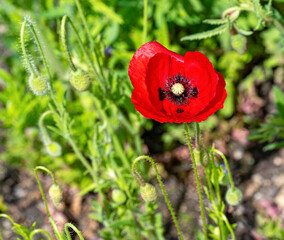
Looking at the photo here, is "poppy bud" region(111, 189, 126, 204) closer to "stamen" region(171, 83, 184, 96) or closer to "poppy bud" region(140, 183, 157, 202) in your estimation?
"poppy bud" region(140, 183, 157, 202)

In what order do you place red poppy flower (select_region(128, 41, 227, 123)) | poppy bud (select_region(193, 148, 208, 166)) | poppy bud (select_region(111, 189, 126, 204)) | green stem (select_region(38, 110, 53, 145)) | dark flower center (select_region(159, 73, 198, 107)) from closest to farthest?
red poppy flower (select_region(128, 41, 227, 123)) < poppy bud (select_region(193, 148, 208, 166)) < dark flower center (select_region(159, 73, 198, 107)) < green stem (select_region(38, 110, 53, 145)) < poppy bud (select_region(111, 189, 126, 204))

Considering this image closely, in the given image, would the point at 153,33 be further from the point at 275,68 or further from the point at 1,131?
the point at 1,131

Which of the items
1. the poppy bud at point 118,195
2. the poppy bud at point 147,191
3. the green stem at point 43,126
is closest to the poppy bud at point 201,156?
the poppy bud at point 147,191

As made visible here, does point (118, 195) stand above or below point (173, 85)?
below

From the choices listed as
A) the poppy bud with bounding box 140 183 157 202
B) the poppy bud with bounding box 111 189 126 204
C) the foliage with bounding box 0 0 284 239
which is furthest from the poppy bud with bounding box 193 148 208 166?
the poppy bud with bounding box 111 189 126 204

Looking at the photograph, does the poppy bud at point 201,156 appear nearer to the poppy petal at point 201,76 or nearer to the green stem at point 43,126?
the poppy petal at point 201,76

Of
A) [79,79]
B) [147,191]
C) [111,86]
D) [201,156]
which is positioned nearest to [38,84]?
[79,79]

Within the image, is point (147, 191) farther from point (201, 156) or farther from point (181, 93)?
point (181, 93)

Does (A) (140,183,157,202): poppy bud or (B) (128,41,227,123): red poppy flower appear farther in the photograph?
(A) (140,183,157,202): poppy bud
